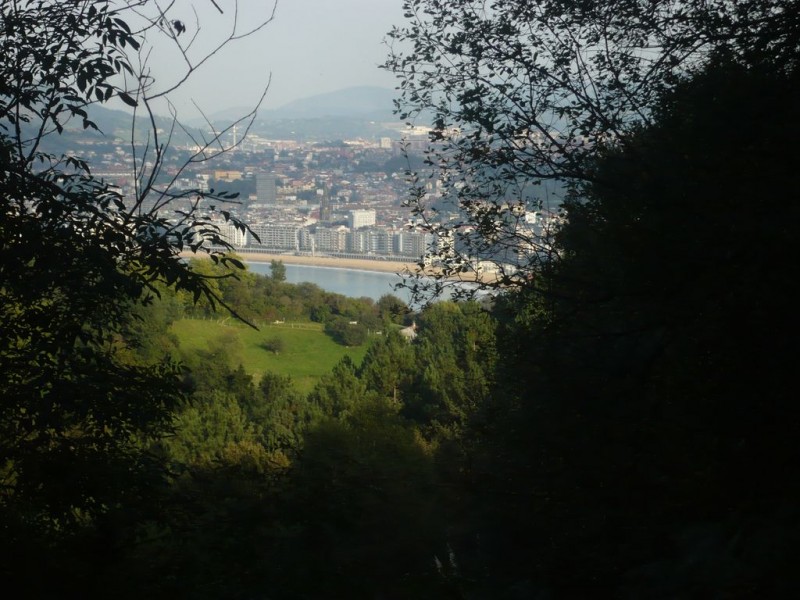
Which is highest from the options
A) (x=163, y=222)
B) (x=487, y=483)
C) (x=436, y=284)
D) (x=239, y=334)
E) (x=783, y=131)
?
(x=783, y=131)

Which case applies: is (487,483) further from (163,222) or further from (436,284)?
(436,284)

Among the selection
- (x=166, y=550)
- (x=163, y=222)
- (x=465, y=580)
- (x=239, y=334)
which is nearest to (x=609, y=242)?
(x=465, y=580)

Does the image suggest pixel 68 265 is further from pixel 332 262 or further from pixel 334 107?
pixel 334 107

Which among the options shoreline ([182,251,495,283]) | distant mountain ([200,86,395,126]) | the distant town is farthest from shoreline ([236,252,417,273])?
distant mountain ([200,86,395,126])

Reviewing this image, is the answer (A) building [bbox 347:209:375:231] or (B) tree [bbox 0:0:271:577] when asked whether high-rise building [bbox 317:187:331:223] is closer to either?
(A) building [bbox 347:209:375:231]

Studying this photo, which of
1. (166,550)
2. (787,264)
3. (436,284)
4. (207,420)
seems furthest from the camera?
(207,420)

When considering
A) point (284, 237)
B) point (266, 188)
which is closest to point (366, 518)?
point (284, 237)
